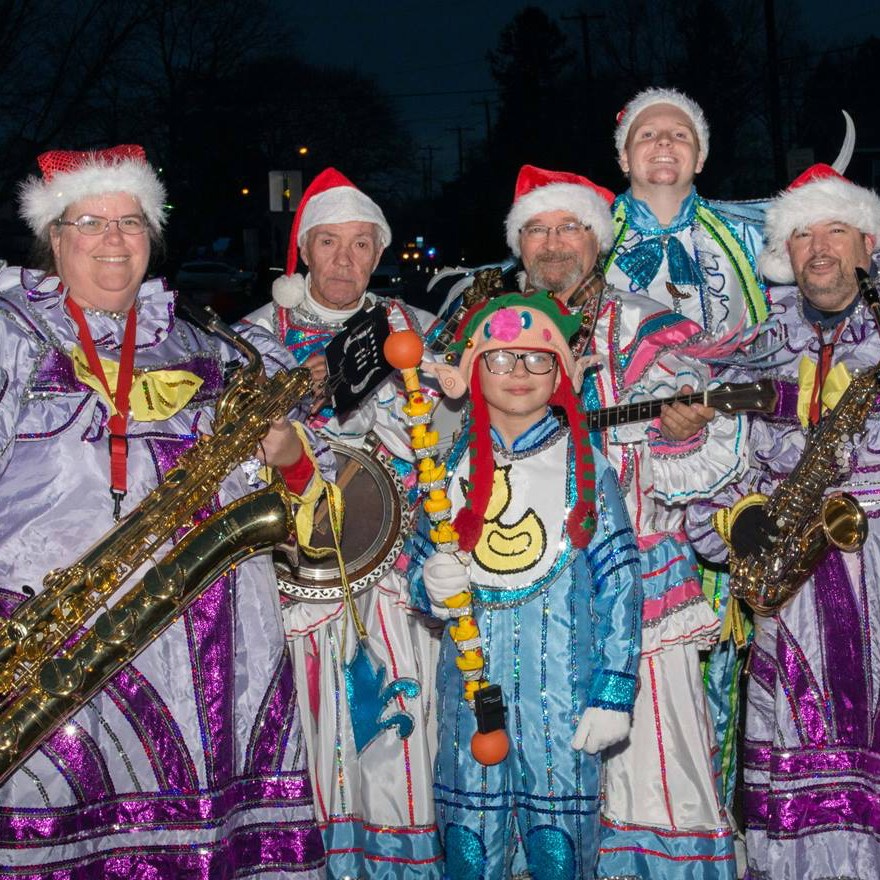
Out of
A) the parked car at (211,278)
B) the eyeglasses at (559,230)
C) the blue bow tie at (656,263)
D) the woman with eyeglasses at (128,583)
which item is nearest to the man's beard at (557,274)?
the eyeglasses at (559,230)

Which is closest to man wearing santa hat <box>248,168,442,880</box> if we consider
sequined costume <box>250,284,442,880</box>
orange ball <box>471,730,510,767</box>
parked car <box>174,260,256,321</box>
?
sequined costume <box>250,284,442,880</box>

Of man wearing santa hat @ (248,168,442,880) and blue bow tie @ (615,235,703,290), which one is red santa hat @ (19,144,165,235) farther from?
blue bow tie @ (615,235,703,290)

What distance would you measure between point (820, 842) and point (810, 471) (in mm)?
1210

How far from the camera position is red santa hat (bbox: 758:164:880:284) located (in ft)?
15.0

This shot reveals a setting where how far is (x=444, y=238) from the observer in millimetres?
56562

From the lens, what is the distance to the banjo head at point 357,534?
15.5 ft

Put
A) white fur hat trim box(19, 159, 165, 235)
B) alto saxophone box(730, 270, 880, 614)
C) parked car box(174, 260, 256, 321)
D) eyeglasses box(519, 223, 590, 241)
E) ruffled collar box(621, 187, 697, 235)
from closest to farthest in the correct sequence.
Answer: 1. white fur hat trim box(19, 159, 165, 235)
2. alto saxophone box(730, 270, 880, 614)
3. eyeglasses box(519, 223, 590, 241)
4. ruffled collar box(621, 187, 697, 235)
5. parked car box(174, 260, 256, 321)

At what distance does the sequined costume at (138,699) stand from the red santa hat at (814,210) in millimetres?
2202

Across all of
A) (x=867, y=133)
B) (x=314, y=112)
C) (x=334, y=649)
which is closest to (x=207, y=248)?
(x=314, y=112)

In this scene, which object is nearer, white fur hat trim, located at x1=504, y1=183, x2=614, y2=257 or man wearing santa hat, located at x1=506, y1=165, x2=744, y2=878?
man wearing santa hat, located at x1=506, y1=165, x2=744, y2=878

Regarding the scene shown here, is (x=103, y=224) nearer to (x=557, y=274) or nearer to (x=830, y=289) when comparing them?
(x=557, y=274)

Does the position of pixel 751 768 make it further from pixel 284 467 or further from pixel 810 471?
pixel 284 467

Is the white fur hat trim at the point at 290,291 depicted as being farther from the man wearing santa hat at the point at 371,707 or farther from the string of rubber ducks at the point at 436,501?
the string of rubber ducks at the point at 436,501

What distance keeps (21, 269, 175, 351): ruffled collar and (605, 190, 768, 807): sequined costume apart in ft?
6.84
